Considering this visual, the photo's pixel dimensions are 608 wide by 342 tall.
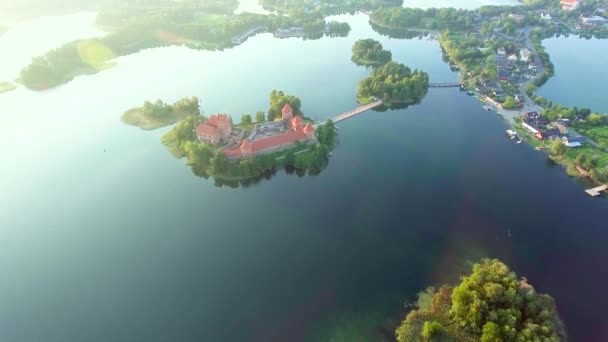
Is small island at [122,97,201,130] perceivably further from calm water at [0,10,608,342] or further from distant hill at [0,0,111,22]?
distant hill at [0,0,111,22]

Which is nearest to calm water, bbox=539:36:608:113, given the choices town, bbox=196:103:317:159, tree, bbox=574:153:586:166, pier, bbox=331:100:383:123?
tree, bbox=574:153:586:166

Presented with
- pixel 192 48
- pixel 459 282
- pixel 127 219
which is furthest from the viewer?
pixel 192 48

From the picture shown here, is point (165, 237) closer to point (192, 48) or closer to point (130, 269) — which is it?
point (130, 269)

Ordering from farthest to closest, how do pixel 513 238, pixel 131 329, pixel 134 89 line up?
pixel 134 89 < pixel 513 238 < pixel 131 329

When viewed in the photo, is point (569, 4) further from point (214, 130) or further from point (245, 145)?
point (214, 130)

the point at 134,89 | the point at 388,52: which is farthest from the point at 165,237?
the point at 388,52

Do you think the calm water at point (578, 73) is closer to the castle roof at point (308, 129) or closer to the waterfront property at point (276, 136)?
the castle roof at point (308, 129)

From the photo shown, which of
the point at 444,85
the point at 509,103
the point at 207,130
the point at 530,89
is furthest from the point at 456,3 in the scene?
the point at 207,130
